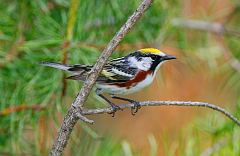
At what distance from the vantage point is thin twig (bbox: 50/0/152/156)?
1.06 m

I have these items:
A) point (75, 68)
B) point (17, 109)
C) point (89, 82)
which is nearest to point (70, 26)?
point (75, 68)

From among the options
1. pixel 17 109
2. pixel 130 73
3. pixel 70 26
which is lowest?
pixel 17 109

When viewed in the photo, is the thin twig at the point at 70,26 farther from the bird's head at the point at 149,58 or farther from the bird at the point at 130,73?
the bird's head at the point at 149,58

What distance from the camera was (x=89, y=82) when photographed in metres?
1.08

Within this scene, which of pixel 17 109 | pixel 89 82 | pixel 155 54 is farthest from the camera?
pixel 155 54

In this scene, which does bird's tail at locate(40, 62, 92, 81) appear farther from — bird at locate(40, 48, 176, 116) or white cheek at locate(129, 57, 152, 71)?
white cheek at locate(129, 57, 152, 71)

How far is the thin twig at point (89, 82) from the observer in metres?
1.06

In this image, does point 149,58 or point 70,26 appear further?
point 149,58

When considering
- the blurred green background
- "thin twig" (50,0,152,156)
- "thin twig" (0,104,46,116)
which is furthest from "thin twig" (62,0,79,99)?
"thin twig" (50,0,152,156)

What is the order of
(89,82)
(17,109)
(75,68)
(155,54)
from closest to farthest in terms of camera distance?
(89,82) → (75,68) → (17,109) → (155,54)

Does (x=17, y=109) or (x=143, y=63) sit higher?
(x=143, y=63)

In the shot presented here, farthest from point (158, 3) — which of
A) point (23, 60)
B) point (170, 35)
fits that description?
point (23, 60)

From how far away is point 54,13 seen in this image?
74.8 inches

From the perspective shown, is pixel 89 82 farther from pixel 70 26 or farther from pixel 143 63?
pixel 143 63
